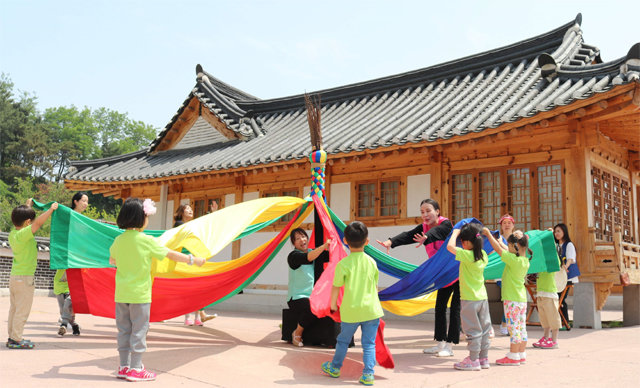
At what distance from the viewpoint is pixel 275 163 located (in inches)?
434

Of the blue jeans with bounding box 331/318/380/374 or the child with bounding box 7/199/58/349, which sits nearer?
the blue jeans with bounding box 331/318/380/374

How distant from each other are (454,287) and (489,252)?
87cm

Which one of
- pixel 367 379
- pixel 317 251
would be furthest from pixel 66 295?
pixel 367 379

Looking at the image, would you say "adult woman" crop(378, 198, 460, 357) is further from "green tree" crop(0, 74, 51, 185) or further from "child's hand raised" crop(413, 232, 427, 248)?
"green tree" crop(0, 74, 51, 185)

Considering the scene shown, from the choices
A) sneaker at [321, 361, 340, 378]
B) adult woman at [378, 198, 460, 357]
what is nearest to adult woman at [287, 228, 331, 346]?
adult woman at [378, 198, 460, 357]


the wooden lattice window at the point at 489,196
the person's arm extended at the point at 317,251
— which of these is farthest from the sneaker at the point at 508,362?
the wooden lattice window at the point at 489,196

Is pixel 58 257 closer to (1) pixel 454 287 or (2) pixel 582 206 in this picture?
(1) pixel 454 287

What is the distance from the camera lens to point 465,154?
9.77 metres

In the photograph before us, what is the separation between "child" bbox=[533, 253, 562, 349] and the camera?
6.00 meters

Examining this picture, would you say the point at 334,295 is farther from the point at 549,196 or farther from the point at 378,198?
the point at 378,198

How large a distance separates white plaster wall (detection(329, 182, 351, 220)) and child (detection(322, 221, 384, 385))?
6.76 metres

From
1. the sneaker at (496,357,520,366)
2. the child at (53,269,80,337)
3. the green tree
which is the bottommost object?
the sneaker at (496,357,520,366)

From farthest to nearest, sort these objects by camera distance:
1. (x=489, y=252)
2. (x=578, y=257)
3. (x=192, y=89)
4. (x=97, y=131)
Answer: (x=97, y=131) → (x=192, y=89) → (x=578, y=257) → (x=489, y=252)

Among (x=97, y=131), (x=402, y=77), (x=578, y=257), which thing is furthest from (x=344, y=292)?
(x=97, y=131)
